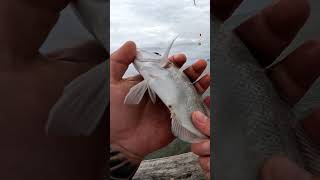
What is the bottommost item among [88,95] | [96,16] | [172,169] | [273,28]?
[172,169]

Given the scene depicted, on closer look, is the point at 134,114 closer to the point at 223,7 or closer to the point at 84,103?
the point at 84,103

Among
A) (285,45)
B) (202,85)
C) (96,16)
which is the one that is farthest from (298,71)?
(96,16)

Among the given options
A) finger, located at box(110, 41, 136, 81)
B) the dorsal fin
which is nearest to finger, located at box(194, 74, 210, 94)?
the dorsal fin

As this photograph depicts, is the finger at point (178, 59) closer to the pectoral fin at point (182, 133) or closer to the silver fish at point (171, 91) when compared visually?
the silver fish at point (171, 91)

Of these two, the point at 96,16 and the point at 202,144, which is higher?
the point at 96,16

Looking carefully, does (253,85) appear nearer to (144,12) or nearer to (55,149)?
(144,12)
